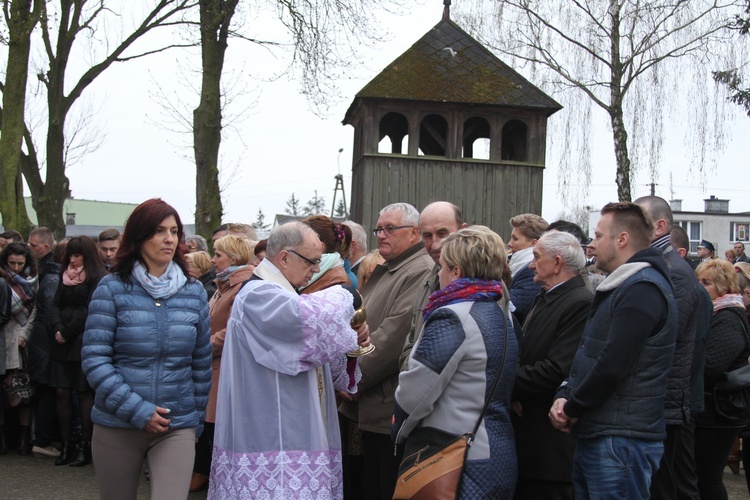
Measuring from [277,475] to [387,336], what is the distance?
4.49 feet

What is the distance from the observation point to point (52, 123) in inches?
643

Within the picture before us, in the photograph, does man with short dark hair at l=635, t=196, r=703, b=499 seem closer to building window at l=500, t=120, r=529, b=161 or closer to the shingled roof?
the shingled roof

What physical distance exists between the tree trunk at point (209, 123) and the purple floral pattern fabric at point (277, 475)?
10414mm

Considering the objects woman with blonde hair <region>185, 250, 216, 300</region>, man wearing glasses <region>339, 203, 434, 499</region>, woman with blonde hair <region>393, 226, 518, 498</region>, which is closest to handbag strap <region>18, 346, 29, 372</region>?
woman with blonde hair <region>185, 250, 216, 300</region>

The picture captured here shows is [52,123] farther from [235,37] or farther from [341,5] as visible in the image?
[341,5]

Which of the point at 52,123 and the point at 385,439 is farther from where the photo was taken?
the point at 52,123

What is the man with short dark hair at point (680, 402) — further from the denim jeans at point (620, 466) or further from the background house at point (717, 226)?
the background house at point (717, 226)

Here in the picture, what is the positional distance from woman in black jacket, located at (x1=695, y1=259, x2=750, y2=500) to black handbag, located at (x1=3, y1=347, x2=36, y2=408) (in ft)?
21.0

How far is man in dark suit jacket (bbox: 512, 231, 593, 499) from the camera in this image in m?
4.55

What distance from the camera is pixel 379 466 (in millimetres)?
5379

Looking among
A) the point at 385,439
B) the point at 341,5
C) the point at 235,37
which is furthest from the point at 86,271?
the point at 341,5

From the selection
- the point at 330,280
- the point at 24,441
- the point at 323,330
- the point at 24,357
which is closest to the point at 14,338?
the point at 24,357

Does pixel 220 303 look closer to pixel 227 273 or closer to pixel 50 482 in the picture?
pixel 227 273

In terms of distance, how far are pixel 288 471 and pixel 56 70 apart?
48.6ft
